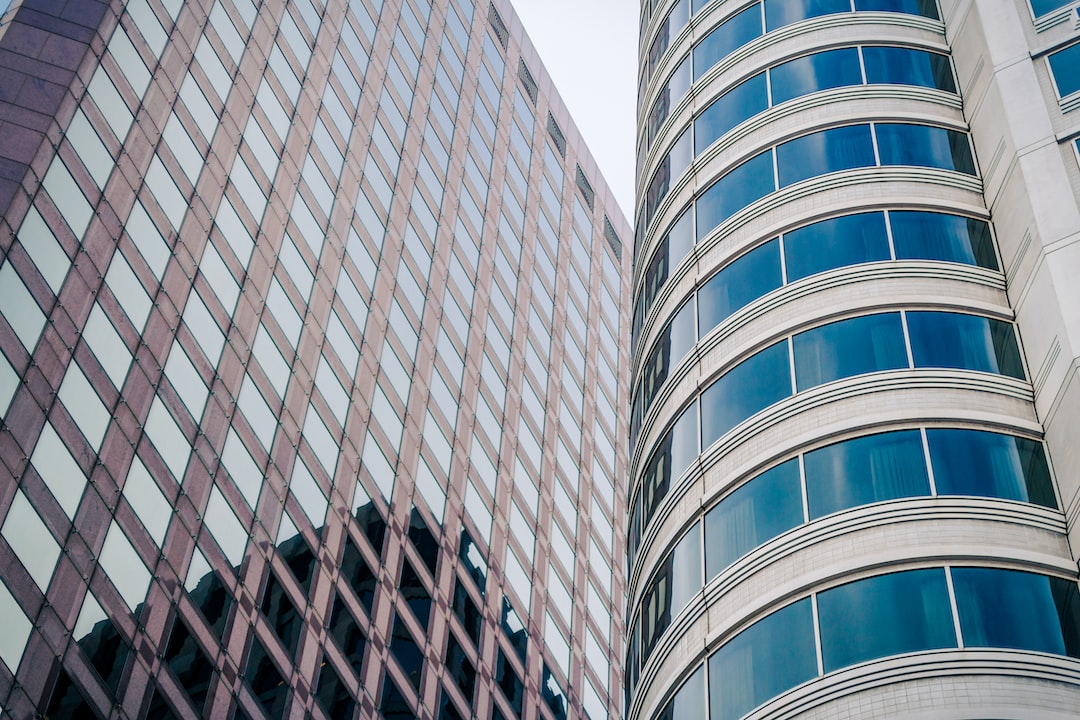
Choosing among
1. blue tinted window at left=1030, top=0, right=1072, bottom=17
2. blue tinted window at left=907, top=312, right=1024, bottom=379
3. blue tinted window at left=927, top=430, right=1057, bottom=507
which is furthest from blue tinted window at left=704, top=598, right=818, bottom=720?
blue tinted window at left=1030, top=0, right=1072, bottom=17

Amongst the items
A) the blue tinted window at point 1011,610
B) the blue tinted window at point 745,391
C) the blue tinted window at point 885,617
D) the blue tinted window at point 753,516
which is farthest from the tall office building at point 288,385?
the blue tinted window at point 1011,610

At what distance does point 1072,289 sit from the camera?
28625 mm

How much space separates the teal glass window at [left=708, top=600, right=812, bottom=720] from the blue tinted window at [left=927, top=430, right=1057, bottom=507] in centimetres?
369

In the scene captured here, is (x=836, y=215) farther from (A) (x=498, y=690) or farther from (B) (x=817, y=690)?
(A) (x=498, y=690)

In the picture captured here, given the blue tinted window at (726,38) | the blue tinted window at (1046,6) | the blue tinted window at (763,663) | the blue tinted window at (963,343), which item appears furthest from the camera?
the blue tinted window at (726,38)

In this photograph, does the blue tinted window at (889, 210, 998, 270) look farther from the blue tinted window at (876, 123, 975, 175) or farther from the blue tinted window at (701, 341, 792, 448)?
the blue tinted window at (701, 341, 792, 448)

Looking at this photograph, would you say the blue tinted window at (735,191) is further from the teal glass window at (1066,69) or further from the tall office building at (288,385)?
the tall office building at (288,385)

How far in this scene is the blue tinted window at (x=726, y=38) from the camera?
134ft

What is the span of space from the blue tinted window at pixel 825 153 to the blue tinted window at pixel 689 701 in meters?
12.7

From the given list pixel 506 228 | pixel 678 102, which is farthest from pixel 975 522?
pixel 506 228

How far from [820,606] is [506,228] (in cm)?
5214

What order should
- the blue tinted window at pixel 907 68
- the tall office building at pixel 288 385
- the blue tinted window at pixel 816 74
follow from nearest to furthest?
the blue tinted window at pixel 907 68
the blue tinted window at pixel 816 74
the tall office building at pixel 288 385

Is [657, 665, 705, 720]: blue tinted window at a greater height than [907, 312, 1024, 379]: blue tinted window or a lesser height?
lesser

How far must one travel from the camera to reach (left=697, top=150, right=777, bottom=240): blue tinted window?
Answer: 36.5 m
